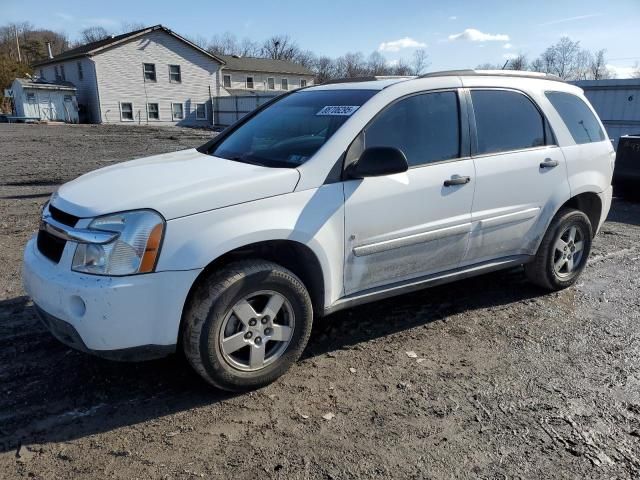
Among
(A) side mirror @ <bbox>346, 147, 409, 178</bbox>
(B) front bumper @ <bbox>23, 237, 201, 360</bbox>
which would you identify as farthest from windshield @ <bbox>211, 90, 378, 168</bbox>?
(B) front bumper @ <bbox>23, 237, 201, 360</bbox>

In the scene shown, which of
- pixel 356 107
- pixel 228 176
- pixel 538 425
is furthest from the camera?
pixel 356 107

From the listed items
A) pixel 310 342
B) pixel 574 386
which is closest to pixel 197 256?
pixel 310 342

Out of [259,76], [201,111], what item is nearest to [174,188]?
[201,111]

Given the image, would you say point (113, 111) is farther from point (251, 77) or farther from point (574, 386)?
point (574, 386)

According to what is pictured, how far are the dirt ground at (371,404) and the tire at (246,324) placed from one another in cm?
19

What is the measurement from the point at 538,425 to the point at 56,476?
102 inches

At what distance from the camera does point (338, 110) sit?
373cm

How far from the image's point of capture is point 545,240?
15.4 ft

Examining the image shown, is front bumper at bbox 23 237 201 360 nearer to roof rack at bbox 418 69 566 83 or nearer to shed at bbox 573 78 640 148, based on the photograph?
roof rack at bbox 418 69 566 83

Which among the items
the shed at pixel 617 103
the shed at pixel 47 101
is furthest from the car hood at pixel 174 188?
the shed at pixel 47 101

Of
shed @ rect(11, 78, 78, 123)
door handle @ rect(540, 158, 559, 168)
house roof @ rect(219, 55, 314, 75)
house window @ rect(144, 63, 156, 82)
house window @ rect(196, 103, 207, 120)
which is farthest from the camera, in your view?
house roof @ rect(219, 55, 314, 75)

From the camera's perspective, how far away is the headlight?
277 cm

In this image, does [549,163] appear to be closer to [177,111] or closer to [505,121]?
[505,121]

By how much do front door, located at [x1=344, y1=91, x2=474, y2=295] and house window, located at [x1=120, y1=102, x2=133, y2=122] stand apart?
1612 inches
